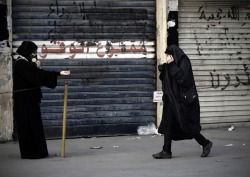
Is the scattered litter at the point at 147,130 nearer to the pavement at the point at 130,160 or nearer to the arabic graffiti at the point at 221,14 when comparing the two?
the pavement at the point at 130,160

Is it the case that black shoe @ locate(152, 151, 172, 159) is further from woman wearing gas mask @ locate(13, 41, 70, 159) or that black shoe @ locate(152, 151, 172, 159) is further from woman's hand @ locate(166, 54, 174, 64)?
woman wearing gas mask @ locate(13, 41, 70, 159)

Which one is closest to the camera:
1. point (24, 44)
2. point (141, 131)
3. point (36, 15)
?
point (24, 44)

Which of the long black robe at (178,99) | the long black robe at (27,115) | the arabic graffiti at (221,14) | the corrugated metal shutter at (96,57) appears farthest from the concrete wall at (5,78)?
the arabic graffiti at (221,14)

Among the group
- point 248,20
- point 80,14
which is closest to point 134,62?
point 80,14

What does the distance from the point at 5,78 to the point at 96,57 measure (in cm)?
182

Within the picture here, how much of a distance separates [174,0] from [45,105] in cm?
328

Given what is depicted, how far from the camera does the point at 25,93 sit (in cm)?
1112

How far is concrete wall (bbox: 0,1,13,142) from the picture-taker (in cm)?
1307

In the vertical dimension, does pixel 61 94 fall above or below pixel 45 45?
below

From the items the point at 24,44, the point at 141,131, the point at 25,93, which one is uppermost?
the point at 24,44

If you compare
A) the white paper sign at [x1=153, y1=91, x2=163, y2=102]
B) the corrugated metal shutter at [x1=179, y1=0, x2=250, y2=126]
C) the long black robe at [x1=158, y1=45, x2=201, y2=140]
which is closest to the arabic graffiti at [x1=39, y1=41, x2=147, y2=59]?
the white paper sign at [x1=153, y1=91, x2=163, y2=102]

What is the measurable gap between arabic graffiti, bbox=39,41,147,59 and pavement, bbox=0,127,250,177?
1620mm

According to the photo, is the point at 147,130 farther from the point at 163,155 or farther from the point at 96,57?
the point at 163,155

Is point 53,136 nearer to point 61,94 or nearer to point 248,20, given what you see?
point 61,94
